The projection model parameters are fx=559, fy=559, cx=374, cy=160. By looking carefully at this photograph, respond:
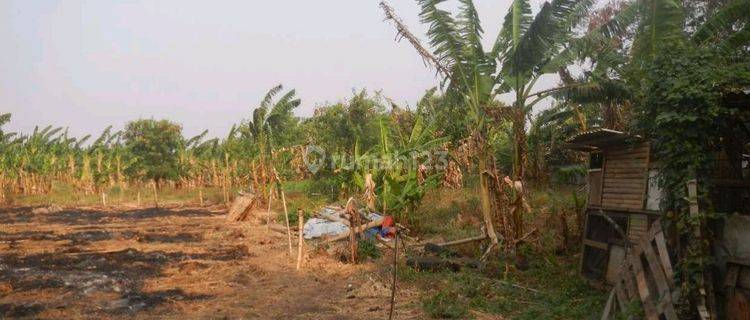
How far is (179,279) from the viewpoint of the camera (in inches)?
350

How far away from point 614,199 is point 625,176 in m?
0.37

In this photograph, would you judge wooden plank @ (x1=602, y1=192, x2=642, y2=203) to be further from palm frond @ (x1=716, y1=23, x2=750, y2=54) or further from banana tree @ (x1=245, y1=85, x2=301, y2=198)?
banana tree @ (x1=245, y1=85, x2=301, y2=198)

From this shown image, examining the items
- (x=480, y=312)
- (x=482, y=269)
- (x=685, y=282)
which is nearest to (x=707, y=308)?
(x=685, y=282)

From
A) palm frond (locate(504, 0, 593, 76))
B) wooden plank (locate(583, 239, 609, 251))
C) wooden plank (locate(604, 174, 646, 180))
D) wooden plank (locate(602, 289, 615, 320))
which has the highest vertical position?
palm frond (locate(504, 0, 593, 76))

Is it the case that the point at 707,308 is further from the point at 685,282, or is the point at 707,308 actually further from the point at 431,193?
the point at 431,193

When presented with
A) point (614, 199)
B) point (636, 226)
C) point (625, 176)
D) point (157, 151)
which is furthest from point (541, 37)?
point (157, 151)

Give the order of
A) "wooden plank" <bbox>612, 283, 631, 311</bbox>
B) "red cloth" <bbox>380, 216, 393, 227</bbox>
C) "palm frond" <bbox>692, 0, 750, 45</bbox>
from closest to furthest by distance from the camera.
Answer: "wooden plank" <bbox>612, 283, 631, 311</bbox> → "palm frond" <bbox>692, 0, 750, 45</bbox> → "red cloth" <bbox>380, 216, 393, 227</bbox>

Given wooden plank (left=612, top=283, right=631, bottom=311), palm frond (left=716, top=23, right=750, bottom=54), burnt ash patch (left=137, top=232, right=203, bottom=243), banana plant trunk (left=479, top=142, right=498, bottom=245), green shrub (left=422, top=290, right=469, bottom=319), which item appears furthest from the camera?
burnt ash patch (left=137, top=232, right=203, bottom=243)

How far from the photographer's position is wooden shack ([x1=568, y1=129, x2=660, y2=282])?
6641 millimetres

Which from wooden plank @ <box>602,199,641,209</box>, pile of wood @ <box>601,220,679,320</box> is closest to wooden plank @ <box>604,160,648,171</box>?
wooden plank @ <box>602,199,641,209</box>

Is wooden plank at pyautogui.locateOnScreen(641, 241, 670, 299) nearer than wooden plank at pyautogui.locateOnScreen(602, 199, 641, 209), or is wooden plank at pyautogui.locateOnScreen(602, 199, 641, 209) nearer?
wooden plank at pyautogui.locateOnScreen(641, 241, 670, 299)

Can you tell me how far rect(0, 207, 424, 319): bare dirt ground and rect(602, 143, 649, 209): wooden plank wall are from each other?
9.64ft

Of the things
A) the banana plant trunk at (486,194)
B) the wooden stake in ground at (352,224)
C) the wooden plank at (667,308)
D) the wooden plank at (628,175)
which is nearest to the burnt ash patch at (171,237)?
the wooden stake in ground at (352,224)

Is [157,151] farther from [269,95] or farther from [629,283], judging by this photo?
[629,283]
